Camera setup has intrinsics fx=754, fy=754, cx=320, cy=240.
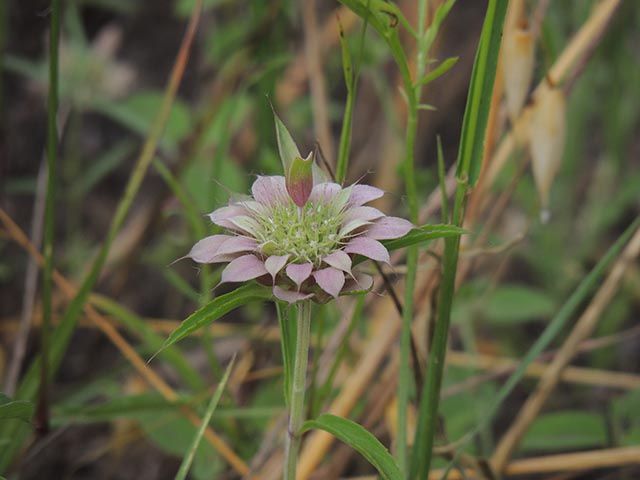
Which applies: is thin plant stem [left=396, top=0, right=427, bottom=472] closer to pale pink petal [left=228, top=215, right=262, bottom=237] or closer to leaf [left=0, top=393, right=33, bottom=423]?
pale pink petal [left=228, top=215, right=262, bottom=237]

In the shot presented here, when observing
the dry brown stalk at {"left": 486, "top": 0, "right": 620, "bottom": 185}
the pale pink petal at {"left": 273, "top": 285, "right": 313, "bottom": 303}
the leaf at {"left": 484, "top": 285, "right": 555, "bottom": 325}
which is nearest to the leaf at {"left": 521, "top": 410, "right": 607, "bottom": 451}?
the leaf at {"left": 484, "top": 285, "right": 555, "bottom": 325}

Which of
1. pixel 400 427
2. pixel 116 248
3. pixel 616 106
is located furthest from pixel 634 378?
pixel 116 248

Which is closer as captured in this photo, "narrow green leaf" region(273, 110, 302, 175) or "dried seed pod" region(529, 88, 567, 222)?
"narrow green leaf" region(273, 110, 302, 175)

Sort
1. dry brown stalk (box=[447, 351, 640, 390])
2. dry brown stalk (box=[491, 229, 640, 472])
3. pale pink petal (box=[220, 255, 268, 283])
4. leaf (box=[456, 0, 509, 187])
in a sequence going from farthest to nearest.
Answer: dry brown stalk (box=[447, 351, 640, 390]) < dry brown stalk (box=[491, 229, 640, 472]) < leaf (box=[456, 0, 509, 187]) < pale pink petal (box=[220, 255, 268, 283])

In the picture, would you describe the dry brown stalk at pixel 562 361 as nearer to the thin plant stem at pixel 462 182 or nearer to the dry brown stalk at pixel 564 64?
the dry brown stalk at pixel 564 64

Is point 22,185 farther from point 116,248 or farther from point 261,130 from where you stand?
point 261,130
